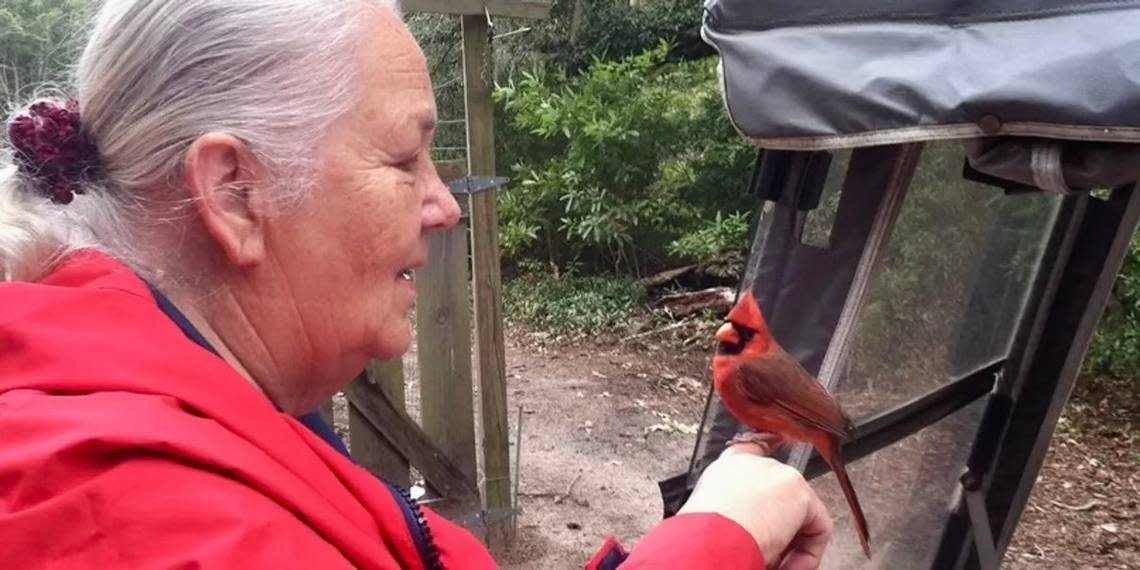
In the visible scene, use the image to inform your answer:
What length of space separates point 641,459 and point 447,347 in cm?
249

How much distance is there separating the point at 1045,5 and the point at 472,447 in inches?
128

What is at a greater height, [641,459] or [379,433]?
[379,433]

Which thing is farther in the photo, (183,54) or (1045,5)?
(1045,5)

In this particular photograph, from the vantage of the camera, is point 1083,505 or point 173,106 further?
point 1083,505

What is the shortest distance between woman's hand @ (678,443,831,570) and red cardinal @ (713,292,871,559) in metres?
0.61

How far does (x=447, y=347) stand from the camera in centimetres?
441

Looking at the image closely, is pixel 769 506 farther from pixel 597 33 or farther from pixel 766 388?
pixel 597 33

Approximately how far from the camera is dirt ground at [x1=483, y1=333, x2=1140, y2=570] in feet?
17.7

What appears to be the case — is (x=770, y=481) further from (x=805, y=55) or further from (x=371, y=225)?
(x=805, y=55)

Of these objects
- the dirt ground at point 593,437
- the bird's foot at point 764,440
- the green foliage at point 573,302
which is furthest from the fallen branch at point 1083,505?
the bird's foot at point 764,440

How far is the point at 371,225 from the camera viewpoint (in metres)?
1.22

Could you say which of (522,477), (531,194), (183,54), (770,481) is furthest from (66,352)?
(531,194)

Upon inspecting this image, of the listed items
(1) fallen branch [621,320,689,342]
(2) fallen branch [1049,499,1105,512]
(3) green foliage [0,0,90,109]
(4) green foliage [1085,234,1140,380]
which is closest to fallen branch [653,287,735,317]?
(1) fallen branch [621,320,689,342]

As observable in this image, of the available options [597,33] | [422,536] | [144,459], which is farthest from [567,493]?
[597,33]
